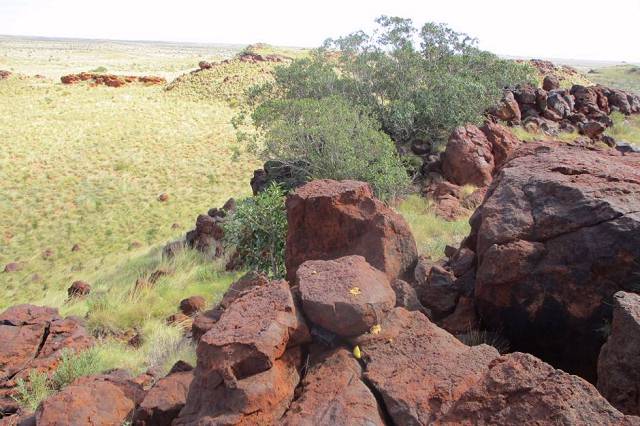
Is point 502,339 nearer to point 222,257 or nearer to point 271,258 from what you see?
point 271,258

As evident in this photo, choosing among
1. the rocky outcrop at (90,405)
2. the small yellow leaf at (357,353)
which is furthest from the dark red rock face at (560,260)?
the rocky outcrop at (90,405)

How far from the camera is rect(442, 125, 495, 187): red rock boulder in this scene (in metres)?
12.8

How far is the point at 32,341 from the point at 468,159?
9.96 m

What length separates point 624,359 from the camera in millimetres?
3340

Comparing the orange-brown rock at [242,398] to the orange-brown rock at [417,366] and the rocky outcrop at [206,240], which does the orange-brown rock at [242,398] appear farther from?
the rocky outcrop at [206,240]

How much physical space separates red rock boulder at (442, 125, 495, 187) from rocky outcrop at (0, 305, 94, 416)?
9.16 meters

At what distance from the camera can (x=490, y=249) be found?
4840mm

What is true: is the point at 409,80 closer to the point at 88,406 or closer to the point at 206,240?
the point at 206,240

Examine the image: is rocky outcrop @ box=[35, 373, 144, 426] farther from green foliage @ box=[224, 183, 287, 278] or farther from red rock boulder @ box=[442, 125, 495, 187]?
red rock boulder @ box=[442, 125, 495, 187]

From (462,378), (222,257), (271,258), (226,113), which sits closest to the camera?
(462,378)

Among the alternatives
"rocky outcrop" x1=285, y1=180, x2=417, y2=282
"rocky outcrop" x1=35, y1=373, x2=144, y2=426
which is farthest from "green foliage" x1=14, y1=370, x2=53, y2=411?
"rocky outcrop" x1=285, y1=180, x2=417, y2=282

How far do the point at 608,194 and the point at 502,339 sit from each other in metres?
1.62

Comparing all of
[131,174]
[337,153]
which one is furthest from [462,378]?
[131,174]

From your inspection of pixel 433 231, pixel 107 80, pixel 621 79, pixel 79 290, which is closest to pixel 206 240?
pixel 79 290
